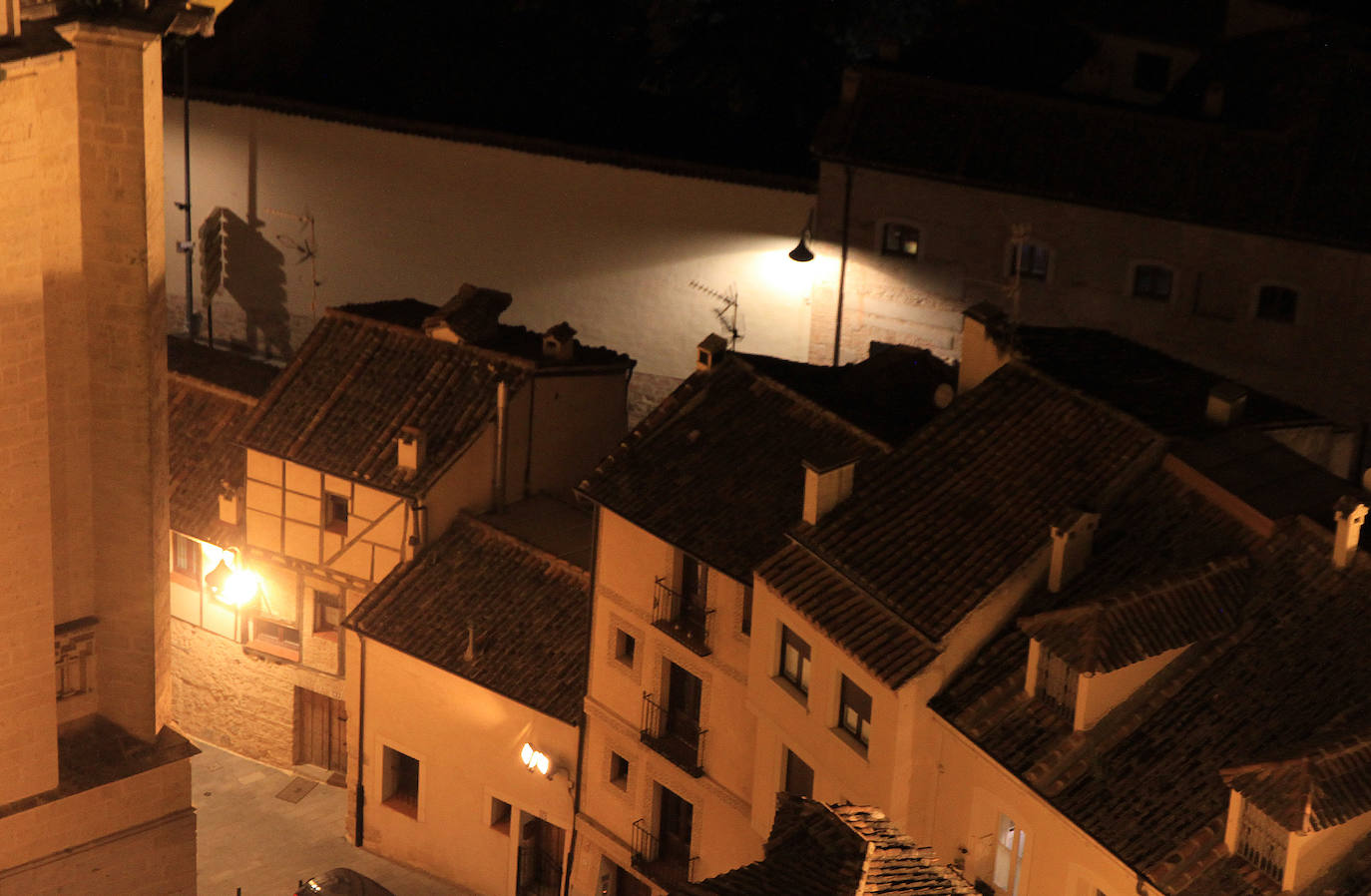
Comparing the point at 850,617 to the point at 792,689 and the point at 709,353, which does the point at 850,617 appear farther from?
the point at 709,353

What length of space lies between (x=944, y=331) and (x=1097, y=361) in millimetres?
10411

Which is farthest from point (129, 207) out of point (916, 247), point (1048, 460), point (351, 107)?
point (351, 107)

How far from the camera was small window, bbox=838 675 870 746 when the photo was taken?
25.3 meters

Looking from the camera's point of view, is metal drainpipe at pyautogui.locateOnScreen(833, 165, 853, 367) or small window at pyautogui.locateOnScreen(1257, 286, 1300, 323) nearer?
small window at pyautogui.locateOnScreen(1257, 286, 1300, 323)

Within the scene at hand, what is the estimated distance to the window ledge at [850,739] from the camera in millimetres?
25181

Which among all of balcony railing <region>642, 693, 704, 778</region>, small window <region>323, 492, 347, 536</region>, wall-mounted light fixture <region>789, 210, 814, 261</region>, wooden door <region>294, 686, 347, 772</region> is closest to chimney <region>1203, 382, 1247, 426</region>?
balcony railing <region>642, 693, 704, 778</region>

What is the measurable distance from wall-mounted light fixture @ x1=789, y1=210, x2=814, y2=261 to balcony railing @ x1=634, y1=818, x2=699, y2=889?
11.4 meters

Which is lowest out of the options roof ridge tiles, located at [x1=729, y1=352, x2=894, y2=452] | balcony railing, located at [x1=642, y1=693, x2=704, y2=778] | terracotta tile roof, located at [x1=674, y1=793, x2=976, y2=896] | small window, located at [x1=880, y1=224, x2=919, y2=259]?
balcony railing, located at [x1=642, y1=693, x2=704, y2=778]

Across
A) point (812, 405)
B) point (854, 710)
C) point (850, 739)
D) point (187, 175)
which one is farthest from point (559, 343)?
point (187, 175)

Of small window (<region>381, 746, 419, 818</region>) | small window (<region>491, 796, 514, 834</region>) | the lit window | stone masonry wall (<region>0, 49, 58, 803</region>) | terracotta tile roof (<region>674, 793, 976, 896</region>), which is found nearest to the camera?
terracotta tile roof (<region>674, 793, 976, 896</region>)

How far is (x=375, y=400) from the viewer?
116ft

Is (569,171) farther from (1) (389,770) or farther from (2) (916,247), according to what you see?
(1) (389,770)

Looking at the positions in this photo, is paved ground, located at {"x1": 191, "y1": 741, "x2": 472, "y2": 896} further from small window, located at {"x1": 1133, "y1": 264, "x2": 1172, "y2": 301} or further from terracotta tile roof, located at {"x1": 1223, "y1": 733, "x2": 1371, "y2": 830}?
terracotta tile roof, located at {"x1": 1223, "y1": 733, "x2": 1371, "y2": 830}

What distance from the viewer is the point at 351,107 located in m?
43.7
